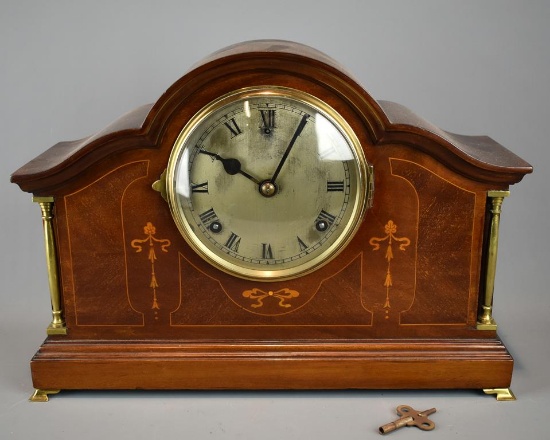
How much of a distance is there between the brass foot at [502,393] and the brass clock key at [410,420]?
0.79 ft

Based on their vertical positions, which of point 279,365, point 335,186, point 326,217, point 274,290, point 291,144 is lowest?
point 279,365

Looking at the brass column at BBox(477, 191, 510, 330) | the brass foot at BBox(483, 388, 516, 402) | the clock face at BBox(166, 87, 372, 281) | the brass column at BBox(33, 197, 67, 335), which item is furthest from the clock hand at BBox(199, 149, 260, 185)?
the brass foot at BBox(483, 388, 516, 402)

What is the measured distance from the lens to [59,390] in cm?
334

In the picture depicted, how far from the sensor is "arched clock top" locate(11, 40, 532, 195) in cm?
300

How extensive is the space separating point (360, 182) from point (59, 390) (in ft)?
4.24

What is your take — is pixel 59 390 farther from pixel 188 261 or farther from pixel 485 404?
pixel 485 404

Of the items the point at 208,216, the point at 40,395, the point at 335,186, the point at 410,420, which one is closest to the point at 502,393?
the point at 410,420

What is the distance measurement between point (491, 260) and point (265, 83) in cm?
98

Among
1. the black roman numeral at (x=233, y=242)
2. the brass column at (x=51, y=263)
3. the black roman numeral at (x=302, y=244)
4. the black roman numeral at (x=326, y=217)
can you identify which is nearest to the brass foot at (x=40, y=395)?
the brass column at (x=51, y=263)

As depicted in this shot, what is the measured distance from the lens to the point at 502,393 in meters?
3.29

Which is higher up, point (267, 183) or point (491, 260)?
point (267, 183)

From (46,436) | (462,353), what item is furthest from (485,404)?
(46,436)

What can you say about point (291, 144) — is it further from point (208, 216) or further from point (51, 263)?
point (51, 263)

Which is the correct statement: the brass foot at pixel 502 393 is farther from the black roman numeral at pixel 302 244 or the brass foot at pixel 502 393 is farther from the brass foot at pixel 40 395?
the brass foot at pixel 40 395
